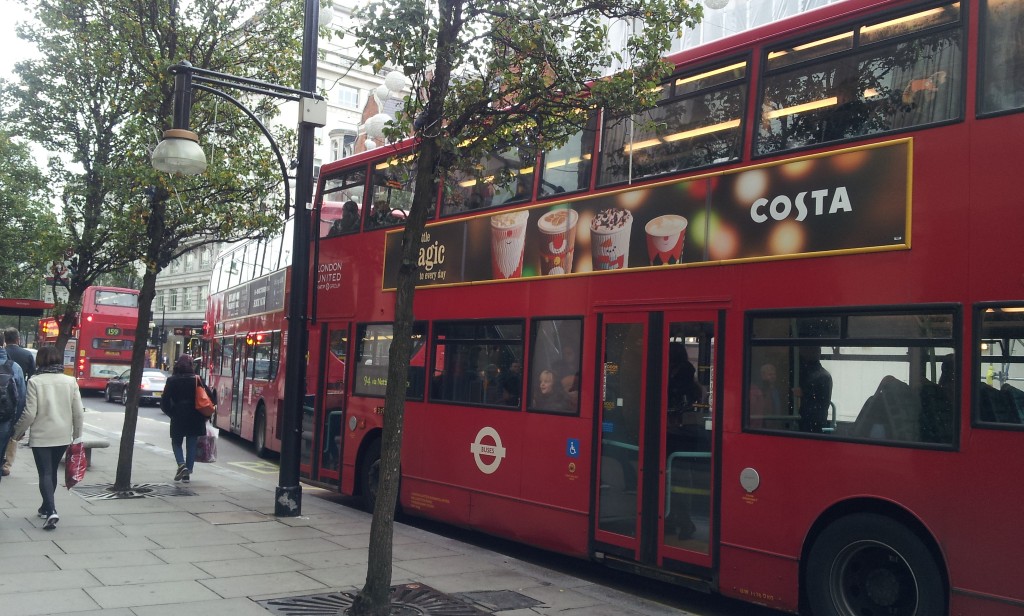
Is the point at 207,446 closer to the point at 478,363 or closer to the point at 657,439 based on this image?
the point at 478,363

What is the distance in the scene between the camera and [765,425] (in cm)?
665

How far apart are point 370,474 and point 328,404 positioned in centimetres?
153

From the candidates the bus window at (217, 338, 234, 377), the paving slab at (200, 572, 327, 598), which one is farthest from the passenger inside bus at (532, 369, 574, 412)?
the bus window at (217, 338, 234, 377)

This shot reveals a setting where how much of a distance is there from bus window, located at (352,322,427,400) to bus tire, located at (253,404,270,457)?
24.5 ft

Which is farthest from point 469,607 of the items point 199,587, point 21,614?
point 21,614

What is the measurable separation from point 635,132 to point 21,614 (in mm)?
6051

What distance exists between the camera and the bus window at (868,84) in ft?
19.4

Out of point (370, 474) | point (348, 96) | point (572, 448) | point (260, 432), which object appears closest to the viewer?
point (572, 448)

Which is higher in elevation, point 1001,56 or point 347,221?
point 1001,56

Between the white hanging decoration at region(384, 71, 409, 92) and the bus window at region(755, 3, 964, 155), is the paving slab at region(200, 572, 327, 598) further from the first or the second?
the white hanging decoration at region(384, 71, 409, 92)

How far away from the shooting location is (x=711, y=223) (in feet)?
23.6

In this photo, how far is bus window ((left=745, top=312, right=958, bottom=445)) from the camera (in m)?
5.69

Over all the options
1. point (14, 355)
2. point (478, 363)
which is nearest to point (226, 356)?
point (14, 355)

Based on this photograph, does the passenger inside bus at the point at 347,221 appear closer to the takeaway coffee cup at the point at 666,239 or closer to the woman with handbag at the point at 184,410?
the woman with handbag at the point at 184,410
